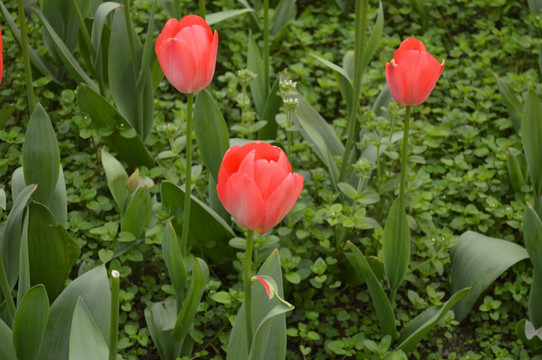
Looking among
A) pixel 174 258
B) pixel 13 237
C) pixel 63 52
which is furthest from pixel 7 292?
pixel 63 52

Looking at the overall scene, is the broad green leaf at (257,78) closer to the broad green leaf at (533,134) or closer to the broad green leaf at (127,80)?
the broad green leaf at (127,80)

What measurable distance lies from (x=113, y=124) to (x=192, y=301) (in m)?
0.82

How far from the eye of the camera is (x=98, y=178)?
2.49 metres

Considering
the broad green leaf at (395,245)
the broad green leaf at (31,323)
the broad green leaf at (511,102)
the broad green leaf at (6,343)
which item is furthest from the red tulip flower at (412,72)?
the broad green leaf at (511,102)

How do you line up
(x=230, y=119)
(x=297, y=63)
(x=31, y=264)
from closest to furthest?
(x=31, y=264)
(x=230, y=119)
(x=297, y=63)

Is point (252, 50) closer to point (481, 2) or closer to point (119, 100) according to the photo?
point (119, 100)

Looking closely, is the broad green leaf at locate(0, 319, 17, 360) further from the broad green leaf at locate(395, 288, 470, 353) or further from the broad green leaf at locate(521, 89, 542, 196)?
the broad green leaf at locate(521, 89, 542, 196)

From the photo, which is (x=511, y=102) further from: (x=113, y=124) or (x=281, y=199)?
(x=281, y=199)

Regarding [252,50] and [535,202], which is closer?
[535,202]

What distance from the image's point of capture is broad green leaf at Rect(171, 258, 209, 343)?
1.69m

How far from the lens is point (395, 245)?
190cm

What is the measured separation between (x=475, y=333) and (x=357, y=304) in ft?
1.21

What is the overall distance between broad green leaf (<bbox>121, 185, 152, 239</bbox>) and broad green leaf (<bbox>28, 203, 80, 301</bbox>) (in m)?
0.21

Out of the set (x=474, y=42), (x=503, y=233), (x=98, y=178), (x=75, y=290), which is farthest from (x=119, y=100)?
(x=474, y=42)
